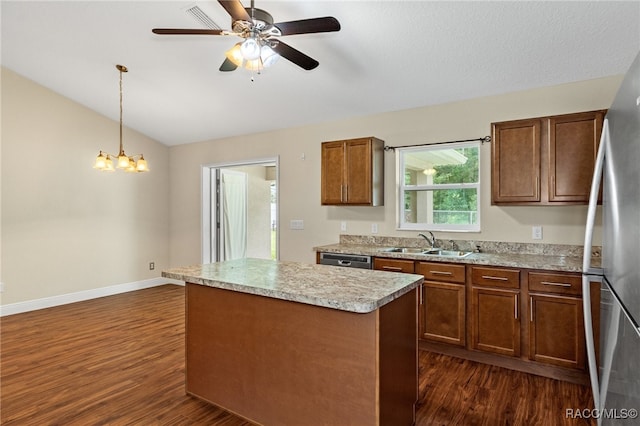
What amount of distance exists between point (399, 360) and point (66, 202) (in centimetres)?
502

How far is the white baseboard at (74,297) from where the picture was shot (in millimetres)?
4428

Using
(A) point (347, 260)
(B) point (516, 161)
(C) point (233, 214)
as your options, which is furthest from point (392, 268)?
(C) point (233, 214)

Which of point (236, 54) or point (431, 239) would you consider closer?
point (236, 54)

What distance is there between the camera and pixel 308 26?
1.98m

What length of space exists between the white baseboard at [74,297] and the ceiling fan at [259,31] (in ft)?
14.0

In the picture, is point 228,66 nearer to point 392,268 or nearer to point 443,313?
point 392,268

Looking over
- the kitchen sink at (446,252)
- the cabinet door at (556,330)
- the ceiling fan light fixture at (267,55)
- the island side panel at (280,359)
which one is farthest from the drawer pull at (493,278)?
the ceiling fan light fixture at (267,55)

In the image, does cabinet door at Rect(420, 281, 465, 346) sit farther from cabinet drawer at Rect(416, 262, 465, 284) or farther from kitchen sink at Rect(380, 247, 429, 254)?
kitchen sink at Rect(380, 247, 429, 254)

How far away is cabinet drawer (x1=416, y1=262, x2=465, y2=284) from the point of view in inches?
121

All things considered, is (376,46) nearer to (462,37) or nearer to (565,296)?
(462,37)

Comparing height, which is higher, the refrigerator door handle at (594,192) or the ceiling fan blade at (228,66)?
the ceiling fan blade at (228,66)

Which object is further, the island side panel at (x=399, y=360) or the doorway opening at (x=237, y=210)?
the doorway opening at (x=237, y=210)

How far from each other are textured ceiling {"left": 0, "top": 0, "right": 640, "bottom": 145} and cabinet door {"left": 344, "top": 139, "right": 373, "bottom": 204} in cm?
51

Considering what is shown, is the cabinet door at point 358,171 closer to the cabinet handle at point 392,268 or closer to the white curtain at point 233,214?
the cabinet handle at point 392,268
